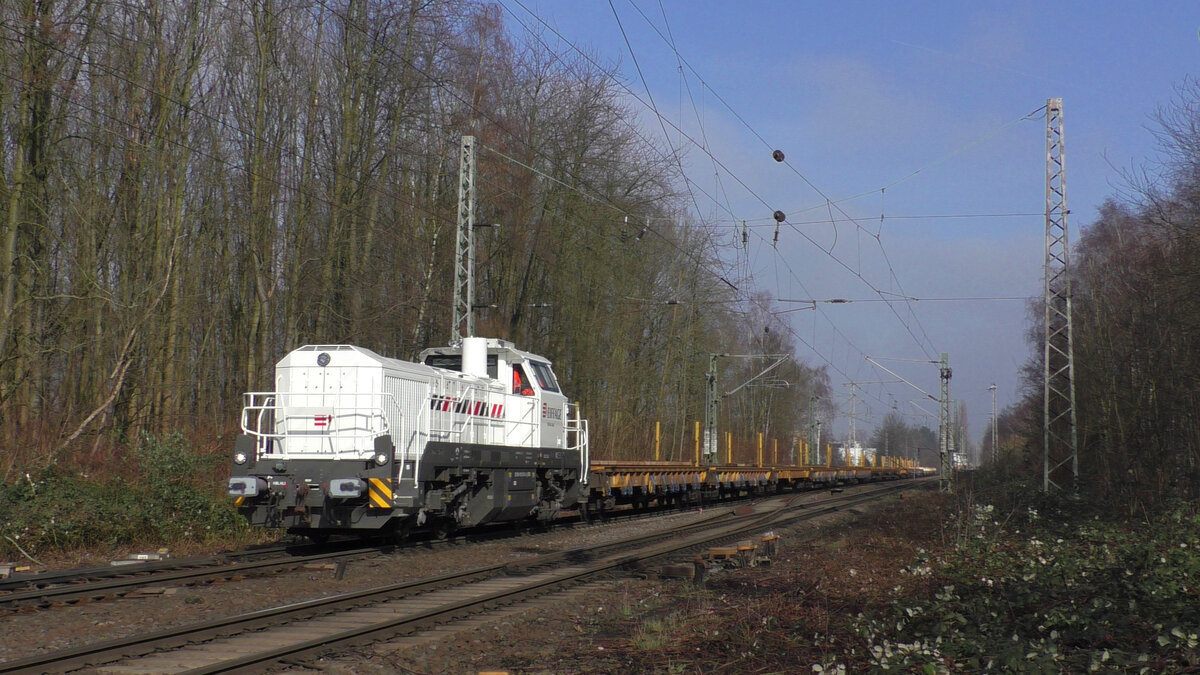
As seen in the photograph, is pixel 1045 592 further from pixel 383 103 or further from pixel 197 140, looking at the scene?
pixel 383 103

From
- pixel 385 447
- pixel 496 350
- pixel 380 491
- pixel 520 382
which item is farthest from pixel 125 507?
pixel 520 382

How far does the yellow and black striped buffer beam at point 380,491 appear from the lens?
12.2m

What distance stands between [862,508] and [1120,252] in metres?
14.7

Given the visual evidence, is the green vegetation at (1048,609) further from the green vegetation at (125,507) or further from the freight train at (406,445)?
the green vegetation at (125,507)

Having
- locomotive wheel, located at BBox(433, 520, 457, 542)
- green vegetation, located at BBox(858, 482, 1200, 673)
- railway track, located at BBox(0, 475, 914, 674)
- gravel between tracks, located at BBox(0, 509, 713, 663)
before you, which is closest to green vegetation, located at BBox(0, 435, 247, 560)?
locomotive wheel, located at BBox(433, 520, 457, 542)

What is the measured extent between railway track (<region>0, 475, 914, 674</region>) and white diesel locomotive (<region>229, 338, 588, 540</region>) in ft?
5.92

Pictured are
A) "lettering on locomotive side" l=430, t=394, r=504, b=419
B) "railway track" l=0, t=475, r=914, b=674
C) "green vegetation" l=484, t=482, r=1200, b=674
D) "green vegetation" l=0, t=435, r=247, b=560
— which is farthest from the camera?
"lettering on locomotive side" l=430, t=394, r=504, b=419

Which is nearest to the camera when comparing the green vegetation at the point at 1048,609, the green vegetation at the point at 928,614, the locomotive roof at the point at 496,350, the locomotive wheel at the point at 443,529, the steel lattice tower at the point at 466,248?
the green vegetation at the point at 1048,609

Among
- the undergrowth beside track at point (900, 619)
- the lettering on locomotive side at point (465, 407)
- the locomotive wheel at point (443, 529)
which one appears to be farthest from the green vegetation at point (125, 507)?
the undergrowth beside track at point (900, 619)

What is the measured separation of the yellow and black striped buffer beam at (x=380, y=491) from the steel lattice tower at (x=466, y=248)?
6.53 meters

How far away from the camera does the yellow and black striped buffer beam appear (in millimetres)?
12242

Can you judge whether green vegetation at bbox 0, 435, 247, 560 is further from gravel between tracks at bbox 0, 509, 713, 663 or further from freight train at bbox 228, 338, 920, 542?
gravel between tracks at bbox 0, 509, 713, 663

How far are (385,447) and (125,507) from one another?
486 cm

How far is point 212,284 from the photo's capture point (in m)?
26.1
